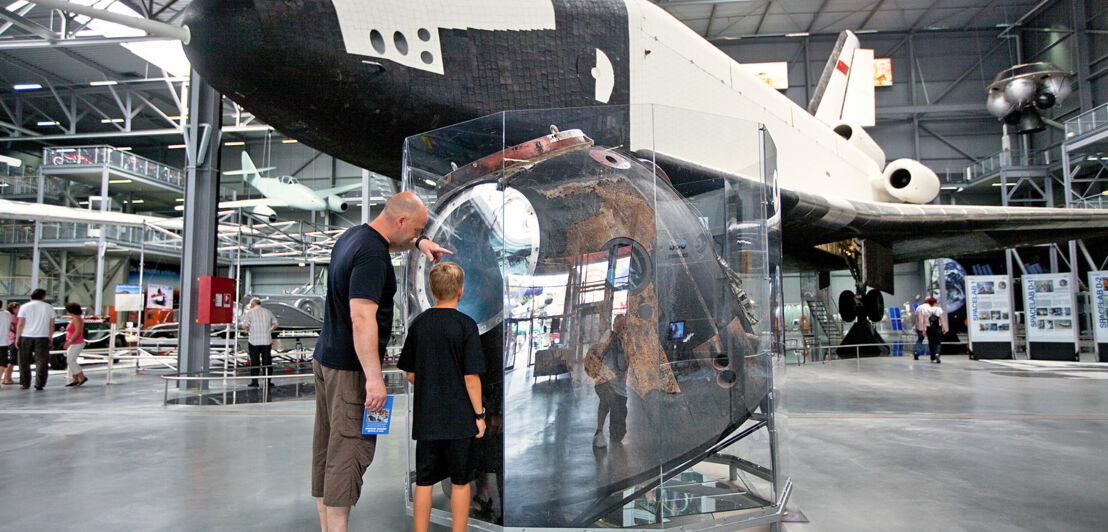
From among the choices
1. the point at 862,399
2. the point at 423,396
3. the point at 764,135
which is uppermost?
the point at 764,135

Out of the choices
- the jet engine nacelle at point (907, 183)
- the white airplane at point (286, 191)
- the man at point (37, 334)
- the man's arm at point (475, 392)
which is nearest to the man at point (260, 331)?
the man at point (37, 334)

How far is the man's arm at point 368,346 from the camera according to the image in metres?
1.77

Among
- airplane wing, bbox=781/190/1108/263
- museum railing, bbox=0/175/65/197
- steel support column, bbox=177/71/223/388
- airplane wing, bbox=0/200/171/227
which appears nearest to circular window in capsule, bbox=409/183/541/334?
airplane wing, bbox=781/190/1108/263

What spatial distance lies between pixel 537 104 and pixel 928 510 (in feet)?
8.33

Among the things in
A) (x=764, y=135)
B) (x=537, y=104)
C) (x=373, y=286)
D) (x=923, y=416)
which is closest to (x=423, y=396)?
(x=373, y=286)

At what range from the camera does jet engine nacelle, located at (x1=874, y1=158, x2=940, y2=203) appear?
9.21 metres

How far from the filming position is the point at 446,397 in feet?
5.99

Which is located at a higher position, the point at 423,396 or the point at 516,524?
the point at 423,396

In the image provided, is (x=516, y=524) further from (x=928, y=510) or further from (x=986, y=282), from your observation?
(x=986, y=282)

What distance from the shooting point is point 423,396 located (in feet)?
5.99

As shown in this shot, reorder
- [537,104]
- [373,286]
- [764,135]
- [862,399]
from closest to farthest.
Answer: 1. [373,286]
2. [764,135]
3. [537,104]
4. [862,399]

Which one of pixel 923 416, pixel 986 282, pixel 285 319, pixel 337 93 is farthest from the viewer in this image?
pixel 986 282

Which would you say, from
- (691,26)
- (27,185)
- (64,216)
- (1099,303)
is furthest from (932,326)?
(27,185)

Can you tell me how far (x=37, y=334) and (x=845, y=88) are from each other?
44.1ft
